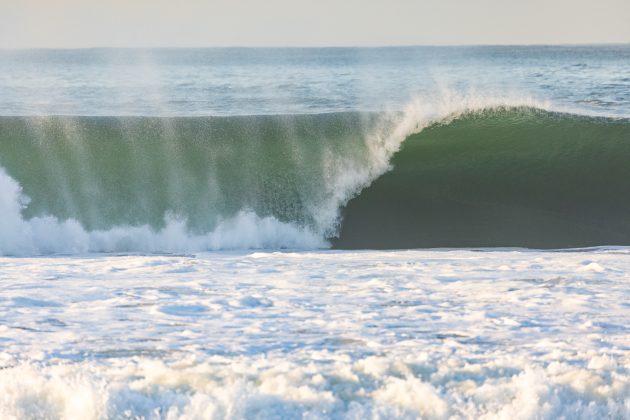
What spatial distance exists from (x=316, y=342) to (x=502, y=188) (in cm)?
755

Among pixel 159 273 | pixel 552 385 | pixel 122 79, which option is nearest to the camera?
pixel 552 385

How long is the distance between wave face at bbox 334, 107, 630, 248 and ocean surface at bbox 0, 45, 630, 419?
4 centimetres

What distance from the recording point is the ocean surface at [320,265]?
13.5 feet

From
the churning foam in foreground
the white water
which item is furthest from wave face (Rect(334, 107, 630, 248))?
the white water

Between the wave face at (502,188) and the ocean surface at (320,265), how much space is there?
0.04m

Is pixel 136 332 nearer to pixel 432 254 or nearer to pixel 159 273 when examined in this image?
pixel 159 273

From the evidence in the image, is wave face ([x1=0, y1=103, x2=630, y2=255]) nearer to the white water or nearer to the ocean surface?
the ocean surface

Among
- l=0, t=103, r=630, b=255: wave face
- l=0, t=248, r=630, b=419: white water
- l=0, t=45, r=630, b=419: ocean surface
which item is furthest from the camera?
l=0, t=103, r=630, b=255: wave face

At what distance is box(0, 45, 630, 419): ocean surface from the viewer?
13.5 feet

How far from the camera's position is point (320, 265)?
7352mm

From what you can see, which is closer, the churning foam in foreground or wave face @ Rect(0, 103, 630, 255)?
the churning foam in foreground

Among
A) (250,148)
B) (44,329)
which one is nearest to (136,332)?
(44,329)

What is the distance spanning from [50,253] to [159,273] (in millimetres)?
3143

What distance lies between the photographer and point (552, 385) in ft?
13.5
